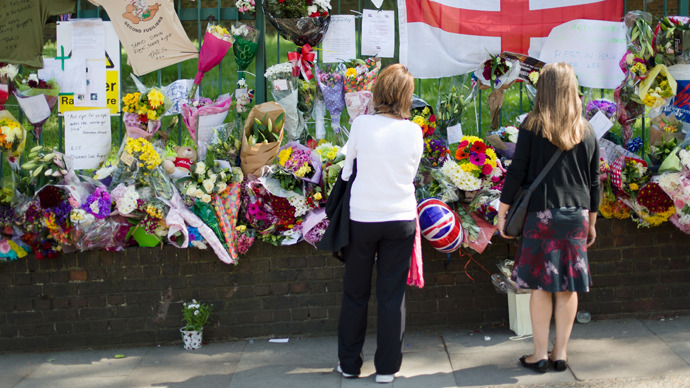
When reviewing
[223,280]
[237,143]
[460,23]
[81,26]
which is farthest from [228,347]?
[460,23]

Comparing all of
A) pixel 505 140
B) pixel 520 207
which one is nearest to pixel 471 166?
pixel 505 140

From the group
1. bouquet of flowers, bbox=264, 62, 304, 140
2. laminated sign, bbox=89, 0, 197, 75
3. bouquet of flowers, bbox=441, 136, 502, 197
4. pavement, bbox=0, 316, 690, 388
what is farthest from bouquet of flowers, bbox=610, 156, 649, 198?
laminated sign, bbox=89, 0, 197, 75

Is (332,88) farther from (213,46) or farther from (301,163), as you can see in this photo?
(213,46)

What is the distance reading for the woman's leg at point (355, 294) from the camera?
4.17 m

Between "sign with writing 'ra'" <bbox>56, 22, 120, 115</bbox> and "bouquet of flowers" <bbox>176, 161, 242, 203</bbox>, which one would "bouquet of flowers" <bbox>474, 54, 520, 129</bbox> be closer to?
"bouquet of flowers" <bbox>176, 161, 242, 203</bbox>

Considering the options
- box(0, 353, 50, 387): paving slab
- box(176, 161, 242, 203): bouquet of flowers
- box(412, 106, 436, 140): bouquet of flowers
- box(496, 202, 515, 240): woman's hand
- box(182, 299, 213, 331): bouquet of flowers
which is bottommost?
box(0, 353, 50, 387): paving slab

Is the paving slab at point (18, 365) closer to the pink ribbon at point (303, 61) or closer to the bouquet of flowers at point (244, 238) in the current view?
the bouquet of flowers at point (244, 238)

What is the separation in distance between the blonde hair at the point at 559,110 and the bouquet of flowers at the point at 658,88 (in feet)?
5.12

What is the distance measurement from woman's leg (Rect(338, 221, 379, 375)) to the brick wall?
89 centimetres

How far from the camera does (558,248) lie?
4133mm

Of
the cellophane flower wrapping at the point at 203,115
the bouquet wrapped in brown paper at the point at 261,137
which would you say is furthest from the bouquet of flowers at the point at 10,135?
the bouquet wrapped in brown paper at the point at 261,137

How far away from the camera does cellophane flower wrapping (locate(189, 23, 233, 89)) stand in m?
5.26

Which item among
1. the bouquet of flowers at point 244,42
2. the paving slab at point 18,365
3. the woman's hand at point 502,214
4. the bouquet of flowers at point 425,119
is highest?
the bouquet of flowers at point 244,42

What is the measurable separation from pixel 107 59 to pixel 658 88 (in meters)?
4.02
